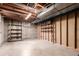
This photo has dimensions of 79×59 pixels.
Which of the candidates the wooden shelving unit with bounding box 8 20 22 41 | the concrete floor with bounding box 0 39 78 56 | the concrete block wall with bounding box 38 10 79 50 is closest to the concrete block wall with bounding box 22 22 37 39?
the wooden shelving unit with bounding box 8 20 22 41

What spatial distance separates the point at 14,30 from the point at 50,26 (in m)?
3.52

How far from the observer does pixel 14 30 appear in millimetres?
9977

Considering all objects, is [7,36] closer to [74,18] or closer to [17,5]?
[17,5]

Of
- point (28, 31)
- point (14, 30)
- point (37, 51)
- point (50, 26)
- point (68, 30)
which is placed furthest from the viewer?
point (28, 31)

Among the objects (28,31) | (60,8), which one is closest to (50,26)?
(60,8)

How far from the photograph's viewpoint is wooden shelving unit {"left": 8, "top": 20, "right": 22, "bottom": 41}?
31.5 feet

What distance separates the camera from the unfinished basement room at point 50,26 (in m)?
4.59

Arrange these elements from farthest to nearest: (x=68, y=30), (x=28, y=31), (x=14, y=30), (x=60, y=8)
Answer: (x=28, y=31) < (x=14, y=30) < (x=68, y=30) < (x=60, y=8)

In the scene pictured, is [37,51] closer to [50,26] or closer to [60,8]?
[60,8]

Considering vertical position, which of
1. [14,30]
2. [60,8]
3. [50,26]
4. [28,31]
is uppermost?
[60,8]

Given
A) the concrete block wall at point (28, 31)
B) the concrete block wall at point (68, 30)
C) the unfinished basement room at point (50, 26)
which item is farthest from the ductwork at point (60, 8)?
the concrete block wall at point (28, 31)

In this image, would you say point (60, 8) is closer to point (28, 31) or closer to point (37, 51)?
point (37, 51)

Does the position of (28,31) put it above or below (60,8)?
below

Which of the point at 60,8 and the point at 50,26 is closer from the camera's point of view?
the point at 60,8
